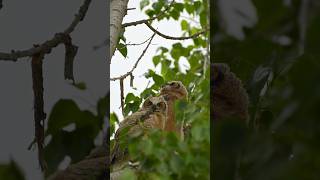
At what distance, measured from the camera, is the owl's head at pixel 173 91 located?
1032mm

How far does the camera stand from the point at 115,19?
0.74 metres

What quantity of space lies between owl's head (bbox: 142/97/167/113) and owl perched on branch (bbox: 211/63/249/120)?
45 centimetres

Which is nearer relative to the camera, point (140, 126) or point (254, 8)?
point (254, 8)

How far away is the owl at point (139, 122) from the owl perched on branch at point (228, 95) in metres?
0.45

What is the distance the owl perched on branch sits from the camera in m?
0.53

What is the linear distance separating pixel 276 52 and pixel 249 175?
120 millimetres

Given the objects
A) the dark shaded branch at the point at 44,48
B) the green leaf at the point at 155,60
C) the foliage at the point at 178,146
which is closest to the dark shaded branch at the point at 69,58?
the dark shaded branch at the point at 44,48

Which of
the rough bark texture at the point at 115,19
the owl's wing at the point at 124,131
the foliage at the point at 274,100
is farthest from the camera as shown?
the owl's wing at the point at 124,131

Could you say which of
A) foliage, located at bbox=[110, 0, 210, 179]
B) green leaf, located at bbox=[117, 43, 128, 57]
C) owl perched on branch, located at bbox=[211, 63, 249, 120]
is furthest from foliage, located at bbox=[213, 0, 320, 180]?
green leaf, located at bbox=[117, 43, 128, 57]

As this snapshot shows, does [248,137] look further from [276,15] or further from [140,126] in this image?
[140,126]

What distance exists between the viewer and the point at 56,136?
0.55 metres

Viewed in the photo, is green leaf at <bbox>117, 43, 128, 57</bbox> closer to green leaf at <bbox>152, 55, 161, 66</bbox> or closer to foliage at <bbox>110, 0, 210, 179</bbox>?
foliage at <bbox>110, 0, 210, 179</bbox>

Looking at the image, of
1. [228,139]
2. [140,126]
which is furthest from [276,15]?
[140,126]

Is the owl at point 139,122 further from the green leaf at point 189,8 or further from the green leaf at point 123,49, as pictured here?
the green leaf at point 189,8
